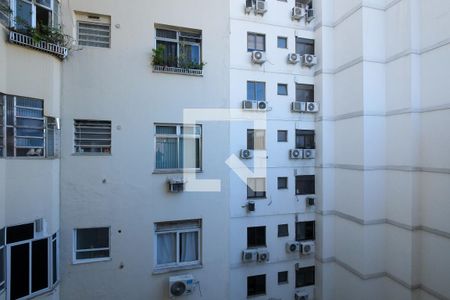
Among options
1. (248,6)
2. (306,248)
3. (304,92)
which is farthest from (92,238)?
(248,6)

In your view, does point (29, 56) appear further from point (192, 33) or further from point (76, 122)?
point (192, 33)

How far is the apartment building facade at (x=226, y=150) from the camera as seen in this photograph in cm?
480

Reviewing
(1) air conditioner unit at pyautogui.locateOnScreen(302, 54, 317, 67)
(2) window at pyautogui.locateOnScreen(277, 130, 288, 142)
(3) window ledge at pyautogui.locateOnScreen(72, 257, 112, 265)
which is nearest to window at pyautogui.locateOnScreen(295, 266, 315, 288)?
(2) window at pyautogui.locateOnScreen(277, 130, 288, 142)

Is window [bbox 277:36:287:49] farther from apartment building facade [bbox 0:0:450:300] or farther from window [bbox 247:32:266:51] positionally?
window [bbox 247:32:266:51]

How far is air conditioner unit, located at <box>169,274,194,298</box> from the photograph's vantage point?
5719 mm

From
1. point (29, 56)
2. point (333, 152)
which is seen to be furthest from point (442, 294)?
point (29, 56)

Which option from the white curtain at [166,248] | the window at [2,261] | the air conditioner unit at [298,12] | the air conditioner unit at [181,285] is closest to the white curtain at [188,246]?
the white curtain at [166,248]

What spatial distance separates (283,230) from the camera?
7.86m

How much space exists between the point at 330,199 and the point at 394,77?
370 centimetres

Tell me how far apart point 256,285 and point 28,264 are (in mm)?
5532

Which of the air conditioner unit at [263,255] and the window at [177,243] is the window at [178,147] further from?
the air conditioner unit at [263,255]

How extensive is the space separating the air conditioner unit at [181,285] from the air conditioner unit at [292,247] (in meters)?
3.14

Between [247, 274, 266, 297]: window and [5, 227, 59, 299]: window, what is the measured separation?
15.9 ft

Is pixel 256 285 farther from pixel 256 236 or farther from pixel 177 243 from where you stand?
pixel 177 243
